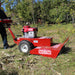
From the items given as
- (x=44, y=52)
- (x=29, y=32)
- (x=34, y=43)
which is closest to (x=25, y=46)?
(x=34, y=43)

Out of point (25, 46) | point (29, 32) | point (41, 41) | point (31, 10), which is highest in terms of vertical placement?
A: point (31, 10)

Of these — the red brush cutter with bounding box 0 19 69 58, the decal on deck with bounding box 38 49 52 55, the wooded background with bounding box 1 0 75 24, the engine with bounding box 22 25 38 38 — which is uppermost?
the wooded background with bounding box 1 0 75 24

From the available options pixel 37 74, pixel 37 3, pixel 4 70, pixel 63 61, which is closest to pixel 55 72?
pixel 37 74

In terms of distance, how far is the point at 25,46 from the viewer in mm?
2953

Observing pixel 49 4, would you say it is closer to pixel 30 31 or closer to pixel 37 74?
pixel 30 31

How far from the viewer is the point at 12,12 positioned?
1267cm

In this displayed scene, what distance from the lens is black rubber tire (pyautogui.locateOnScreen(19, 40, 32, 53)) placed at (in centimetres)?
288

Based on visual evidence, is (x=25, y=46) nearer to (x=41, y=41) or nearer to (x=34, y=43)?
(x=34, y=43)

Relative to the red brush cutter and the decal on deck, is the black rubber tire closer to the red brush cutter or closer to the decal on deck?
the red brush cutter

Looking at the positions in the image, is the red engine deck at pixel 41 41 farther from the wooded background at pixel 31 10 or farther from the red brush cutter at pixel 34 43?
the wooded background at pixel 31 10

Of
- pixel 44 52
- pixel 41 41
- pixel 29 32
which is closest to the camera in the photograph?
pixel 44 52

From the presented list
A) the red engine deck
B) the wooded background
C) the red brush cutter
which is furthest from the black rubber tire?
the wooded background

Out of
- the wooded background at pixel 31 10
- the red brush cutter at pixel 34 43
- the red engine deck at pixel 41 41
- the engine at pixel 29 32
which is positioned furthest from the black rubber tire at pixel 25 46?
the wooded background at pixel 31 10

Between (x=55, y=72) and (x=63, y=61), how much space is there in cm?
51
